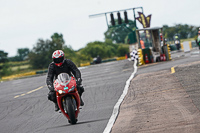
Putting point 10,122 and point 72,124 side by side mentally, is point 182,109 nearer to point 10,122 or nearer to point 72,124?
point 72,124

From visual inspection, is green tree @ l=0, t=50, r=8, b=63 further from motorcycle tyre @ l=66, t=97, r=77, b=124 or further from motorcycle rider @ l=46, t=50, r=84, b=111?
motorcycle tyre @ l=66, t=97, r=77, b=124

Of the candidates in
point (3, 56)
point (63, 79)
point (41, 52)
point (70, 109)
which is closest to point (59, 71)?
point (63, 79)

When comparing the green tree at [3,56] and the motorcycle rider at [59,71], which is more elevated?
the green tree at [3,56]

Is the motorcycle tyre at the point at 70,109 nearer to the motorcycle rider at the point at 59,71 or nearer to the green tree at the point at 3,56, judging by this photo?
the motorcycle rider at the point at 59,71

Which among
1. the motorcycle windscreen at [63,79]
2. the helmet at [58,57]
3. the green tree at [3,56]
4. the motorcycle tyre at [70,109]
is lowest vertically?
the motorcycle tyre at [70,109]

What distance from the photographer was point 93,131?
27.1 ft

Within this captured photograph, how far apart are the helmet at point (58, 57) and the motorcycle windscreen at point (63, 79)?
0.42 m

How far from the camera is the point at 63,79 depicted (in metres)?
9.31

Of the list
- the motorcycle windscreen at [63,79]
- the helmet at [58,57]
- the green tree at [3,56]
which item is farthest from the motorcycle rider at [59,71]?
the green tree at [3,56]

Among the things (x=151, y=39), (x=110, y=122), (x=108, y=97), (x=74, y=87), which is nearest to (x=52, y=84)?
(x=74, y=87)

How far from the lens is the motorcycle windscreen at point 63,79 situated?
30.4 feet

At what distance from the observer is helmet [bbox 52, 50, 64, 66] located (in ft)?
31.3

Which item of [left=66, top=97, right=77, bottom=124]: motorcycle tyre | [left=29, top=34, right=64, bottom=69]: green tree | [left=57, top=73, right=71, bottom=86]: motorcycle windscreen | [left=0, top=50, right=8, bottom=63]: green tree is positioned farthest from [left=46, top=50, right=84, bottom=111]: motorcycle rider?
[left=0, top=50, right=8, bottom=63]: green tree

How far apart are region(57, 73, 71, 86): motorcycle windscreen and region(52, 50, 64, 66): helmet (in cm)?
42
